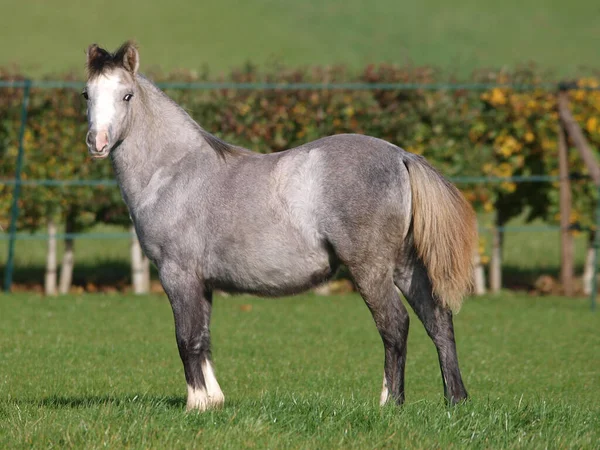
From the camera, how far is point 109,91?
5.90m

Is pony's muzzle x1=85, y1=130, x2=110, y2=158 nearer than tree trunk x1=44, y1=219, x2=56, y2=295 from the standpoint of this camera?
Yes

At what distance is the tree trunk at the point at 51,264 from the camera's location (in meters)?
12.5

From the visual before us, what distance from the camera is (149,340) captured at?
9.49m

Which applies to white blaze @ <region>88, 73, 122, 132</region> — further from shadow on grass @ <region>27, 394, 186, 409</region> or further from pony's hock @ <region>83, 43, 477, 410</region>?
shadow on grass @ <region>27, 394, 186, 409</region>

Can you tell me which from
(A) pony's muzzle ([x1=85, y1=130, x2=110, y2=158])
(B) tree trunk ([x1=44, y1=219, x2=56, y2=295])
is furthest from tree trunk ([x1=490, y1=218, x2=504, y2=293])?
(A) pony's muzzle ([x1=85, y1=130, x2=110, y2=158])

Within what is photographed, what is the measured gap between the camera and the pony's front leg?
5.90m

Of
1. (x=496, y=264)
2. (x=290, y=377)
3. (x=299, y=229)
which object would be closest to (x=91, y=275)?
(x=496, y=264)

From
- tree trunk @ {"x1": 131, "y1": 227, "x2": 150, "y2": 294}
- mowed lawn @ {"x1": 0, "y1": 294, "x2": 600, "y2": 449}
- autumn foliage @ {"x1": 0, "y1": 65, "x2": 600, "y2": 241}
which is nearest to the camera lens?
mowed lawn @ {"x1": 0, "y1": 294, "x2": 600, "y2": 449}

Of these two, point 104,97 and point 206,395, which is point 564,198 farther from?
point 104,97

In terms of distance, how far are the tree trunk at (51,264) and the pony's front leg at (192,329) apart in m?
6.89

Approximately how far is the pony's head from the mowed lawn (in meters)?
1.60

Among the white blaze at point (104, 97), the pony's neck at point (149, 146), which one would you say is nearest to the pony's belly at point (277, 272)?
the pony's neck at point (149, 146)

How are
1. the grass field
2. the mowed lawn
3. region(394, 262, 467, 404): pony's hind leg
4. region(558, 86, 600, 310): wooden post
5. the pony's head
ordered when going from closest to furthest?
1. the mowed lawn
2. the pony's head
3. region(394, 262, 467, 404): pony's hind leg
4. region(558, 86, 600, 310): wooden post
5. the grass field

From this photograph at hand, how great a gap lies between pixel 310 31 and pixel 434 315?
35.2 meters
